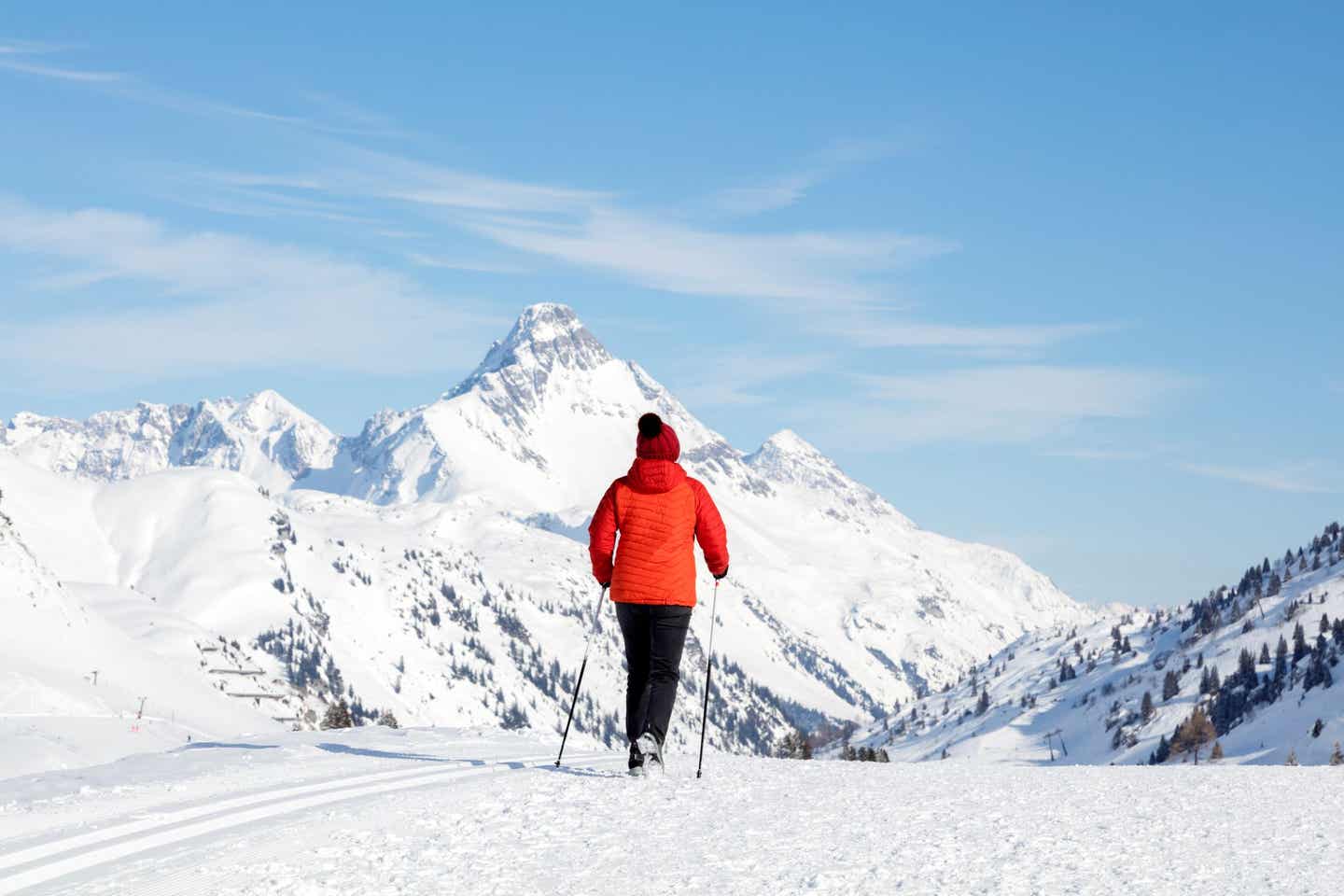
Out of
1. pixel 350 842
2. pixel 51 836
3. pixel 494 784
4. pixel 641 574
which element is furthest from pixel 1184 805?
pixel 51 836

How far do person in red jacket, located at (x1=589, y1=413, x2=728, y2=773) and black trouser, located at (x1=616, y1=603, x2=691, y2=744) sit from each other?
11 millimetres

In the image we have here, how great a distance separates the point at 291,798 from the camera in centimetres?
1320

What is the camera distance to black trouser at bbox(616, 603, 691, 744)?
15.5 metres

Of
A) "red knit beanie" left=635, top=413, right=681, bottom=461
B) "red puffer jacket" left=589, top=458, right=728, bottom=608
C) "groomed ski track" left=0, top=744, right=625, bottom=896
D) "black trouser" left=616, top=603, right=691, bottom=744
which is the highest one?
"red knit beanie" left=635, top=413, right=681, bottom=461

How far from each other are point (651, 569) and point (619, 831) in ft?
14.3

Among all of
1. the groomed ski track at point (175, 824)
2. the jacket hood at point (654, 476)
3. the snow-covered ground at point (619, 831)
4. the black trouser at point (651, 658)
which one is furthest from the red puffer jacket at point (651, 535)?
the groomed ski track at point (175, 824)

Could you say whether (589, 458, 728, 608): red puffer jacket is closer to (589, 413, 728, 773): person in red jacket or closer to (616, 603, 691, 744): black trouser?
(589, 413, 728, 773): person in red jacket

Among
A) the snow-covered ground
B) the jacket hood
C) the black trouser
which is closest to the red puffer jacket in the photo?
the jacket hood

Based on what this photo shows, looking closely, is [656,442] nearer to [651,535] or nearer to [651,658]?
[651,535]

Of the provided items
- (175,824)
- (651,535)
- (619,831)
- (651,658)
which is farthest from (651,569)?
(175,824)

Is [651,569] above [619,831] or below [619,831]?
above

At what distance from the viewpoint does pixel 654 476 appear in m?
15.6

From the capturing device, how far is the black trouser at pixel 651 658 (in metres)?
15.5

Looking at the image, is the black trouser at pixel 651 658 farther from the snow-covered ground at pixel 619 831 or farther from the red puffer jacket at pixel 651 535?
the snow-covered ground at pixel 619 831
